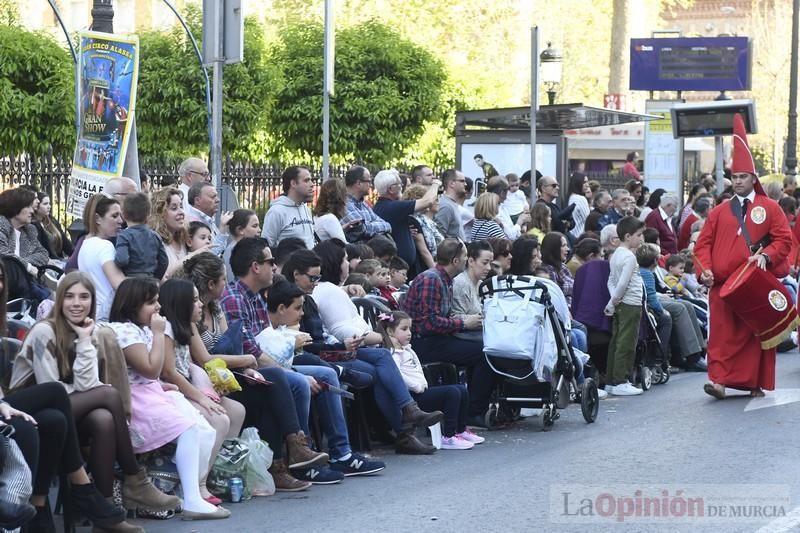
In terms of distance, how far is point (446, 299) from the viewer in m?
12.0

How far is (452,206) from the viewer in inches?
614

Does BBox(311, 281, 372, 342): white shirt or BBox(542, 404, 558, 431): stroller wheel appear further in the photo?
BBox(542, 404, 558, 431): stroller wheel

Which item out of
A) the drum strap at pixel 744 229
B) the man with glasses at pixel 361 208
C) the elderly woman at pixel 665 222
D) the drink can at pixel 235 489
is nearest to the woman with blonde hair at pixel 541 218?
the man with glasses at pixel 361 208

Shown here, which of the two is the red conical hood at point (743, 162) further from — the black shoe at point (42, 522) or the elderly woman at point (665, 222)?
the black shoe at point (42, 522)

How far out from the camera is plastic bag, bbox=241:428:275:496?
30.2ft

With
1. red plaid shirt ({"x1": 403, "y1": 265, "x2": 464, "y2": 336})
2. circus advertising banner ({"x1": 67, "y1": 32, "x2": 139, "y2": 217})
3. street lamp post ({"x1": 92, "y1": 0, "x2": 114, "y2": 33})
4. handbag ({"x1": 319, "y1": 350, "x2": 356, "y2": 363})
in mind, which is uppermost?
street lamp post ({"x1": 92, "y1": 0, "x2": 114, "y2": 33})

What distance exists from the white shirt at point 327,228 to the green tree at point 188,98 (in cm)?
1361

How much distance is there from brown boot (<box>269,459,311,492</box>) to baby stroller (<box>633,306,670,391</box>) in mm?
5723

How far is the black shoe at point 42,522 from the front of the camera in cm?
773

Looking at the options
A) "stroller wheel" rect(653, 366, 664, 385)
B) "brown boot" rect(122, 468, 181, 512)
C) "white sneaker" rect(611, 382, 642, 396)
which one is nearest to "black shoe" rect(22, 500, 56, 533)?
"brown boot" rect(122, 468, 181, 512)

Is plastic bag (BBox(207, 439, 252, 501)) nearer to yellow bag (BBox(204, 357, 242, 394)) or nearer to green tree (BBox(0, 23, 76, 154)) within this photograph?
yellow bag (BBox(204, 357, 242, 394))

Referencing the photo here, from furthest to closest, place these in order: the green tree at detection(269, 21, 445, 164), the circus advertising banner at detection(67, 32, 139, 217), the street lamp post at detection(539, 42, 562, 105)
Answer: the street lamp post at detection(539, 42, 562, 105)
the green tree at detection(269, 21, 445, 164)
the circus advertising banner at detection(67, 32, 139, 217)

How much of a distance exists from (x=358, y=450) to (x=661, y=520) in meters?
3.10

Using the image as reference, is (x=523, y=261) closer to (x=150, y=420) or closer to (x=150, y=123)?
(x=150, y=420)
